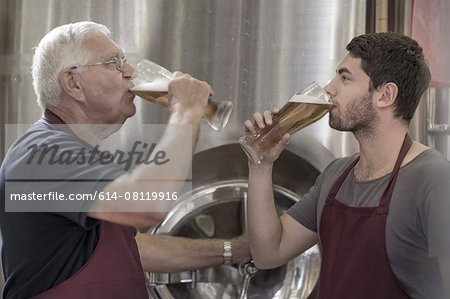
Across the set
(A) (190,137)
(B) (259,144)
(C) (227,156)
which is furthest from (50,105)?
(C) (227,156)

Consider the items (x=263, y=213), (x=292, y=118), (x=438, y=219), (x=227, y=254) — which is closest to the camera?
(x=438, y=219)

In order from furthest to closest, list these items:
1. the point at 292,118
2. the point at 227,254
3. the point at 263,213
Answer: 1. the point at 227,254
2. the point at 263,213
3. the point at 292,118

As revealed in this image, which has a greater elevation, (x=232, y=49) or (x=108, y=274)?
(x=232, y=49)

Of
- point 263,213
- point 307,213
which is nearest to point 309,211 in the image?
point 307,213

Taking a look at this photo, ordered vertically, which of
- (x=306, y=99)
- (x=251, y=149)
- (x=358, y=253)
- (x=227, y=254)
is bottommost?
(x=227, y=254)

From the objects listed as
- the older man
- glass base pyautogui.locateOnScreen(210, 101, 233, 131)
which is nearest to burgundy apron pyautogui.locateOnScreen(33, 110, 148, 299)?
the older man

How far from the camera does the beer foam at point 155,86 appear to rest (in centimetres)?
119

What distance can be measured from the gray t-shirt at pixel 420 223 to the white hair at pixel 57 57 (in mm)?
667

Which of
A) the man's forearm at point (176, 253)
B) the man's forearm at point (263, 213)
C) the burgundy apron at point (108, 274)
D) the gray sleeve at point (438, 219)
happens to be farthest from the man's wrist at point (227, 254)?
the gray sleeve at point (438, 219)

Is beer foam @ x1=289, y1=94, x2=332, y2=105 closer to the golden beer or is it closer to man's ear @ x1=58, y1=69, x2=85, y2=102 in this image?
the golden beer

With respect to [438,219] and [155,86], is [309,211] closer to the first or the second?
[438,219]

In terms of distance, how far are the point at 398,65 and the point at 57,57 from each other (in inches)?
27.9

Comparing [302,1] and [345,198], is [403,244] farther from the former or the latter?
[302,1]

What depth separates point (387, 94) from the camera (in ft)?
4.47
